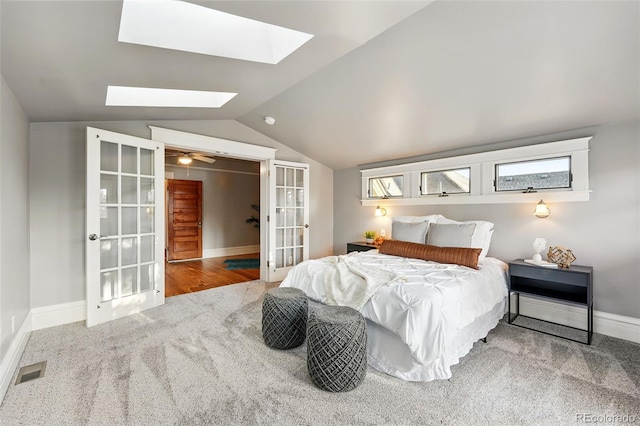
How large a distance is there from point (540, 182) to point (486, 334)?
1881mm

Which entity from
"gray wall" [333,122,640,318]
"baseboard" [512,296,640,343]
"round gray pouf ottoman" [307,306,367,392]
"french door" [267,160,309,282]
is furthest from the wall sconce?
"french door" [267,160,309,282]

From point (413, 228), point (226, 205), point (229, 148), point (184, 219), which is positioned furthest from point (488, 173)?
point (184, 219)

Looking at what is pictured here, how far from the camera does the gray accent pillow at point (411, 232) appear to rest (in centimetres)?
362

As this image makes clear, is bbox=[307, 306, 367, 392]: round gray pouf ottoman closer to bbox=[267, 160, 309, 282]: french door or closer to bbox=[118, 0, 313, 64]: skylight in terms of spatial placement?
bbox=[118, 0, 313, 64]: skylight

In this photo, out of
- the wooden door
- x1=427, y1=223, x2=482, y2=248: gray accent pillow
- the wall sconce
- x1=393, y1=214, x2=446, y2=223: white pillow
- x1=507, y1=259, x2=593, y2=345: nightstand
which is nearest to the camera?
x1=507, y1=259, x2=593, y2=345: nightstand

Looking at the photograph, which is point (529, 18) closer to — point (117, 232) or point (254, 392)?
point (254, 392)

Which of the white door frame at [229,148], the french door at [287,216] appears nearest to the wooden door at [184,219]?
the white door frame at [229,148]

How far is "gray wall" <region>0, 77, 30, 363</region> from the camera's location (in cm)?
208

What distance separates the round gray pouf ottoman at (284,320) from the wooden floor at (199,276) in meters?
2.28

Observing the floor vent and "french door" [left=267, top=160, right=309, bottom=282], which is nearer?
the floor vent

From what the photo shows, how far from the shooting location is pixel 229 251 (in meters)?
7.63

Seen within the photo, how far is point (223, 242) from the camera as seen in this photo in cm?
754

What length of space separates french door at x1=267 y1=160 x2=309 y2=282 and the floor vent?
2870mm

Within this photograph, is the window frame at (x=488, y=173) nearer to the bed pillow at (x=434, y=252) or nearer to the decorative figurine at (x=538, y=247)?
the decorative figurine at (x=538, y=247)
